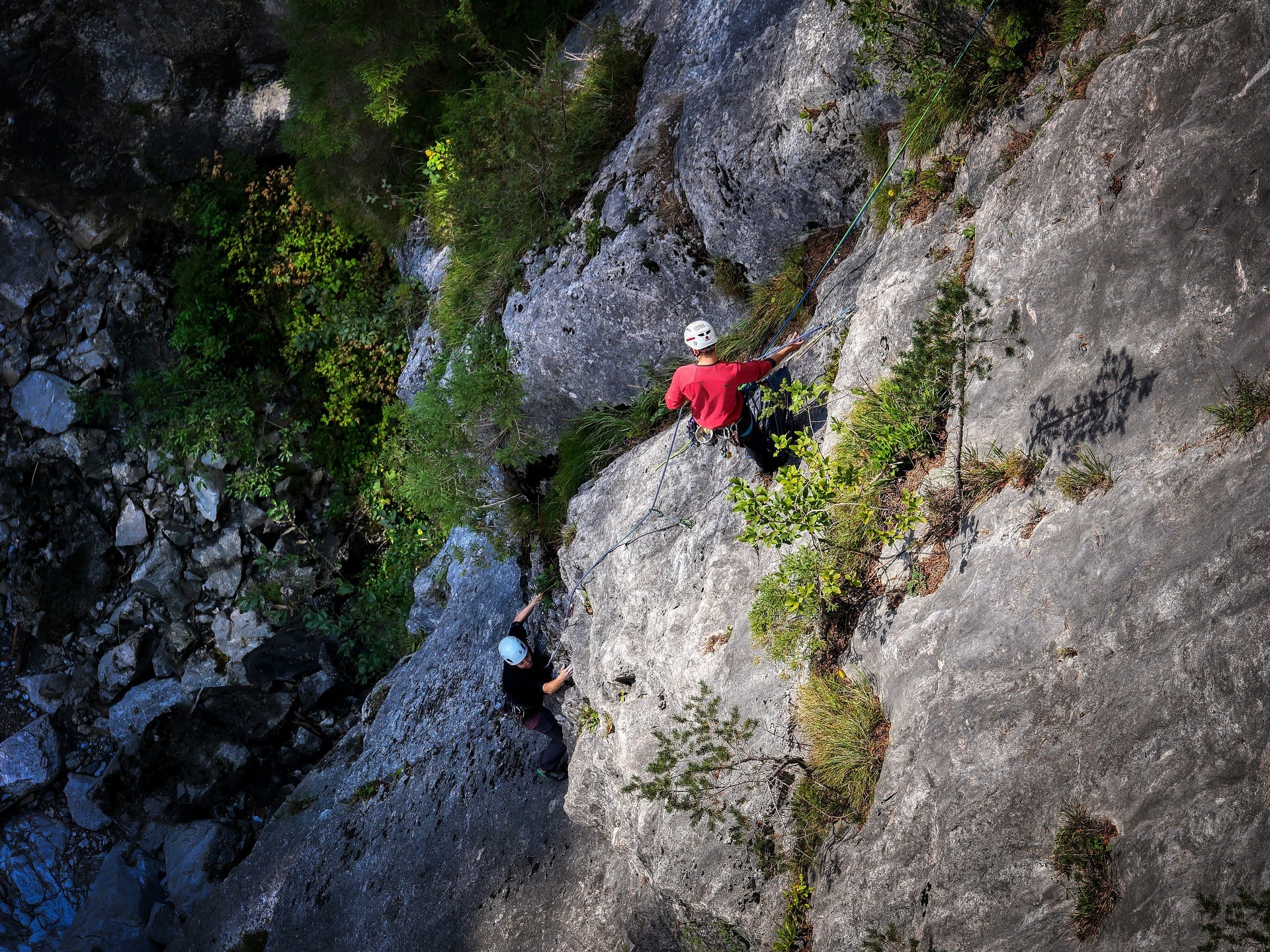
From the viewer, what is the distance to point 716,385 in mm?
6422

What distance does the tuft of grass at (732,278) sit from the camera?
8.25 m

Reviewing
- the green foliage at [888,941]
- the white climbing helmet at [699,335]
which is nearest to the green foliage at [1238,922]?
the green foliage at [888,941]

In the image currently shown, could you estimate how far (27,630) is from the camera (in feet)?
48.7

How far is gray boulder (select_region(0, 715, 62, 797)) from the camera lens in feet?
46.2

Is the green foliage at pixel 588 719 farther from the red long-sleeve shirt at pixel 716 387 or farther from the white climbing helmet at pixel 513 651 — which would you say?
the red long-sleeve shirt at pixel 716 387

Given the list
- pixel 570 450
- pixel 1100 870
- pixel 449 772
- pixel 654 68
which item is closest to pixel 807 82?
pixel 654 68

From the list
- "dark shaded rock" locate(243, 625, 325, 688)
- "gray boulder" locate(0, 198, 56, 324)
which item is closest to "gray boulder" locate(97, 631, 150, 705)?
"dark shaded rock" locate(243, 625, 325, 688)

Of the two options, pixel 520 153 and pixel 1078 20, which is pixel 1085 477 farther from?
pixel 520 153

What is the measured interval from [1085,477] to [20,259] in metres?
17.2

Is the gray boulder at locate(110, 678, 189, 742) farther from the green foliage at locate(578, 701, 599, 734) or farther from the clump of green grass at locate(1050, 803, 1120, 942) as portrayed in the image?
the clump of green grass at locate(1050, 803, 1120, 942)

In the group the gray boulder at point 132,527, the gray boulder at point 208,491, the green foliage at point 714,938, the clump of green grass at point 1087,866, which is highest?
the gray boulder at point 132,527

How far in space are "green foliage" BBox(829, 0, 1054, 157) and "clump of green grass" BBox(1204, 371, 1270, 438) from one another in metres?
2.82

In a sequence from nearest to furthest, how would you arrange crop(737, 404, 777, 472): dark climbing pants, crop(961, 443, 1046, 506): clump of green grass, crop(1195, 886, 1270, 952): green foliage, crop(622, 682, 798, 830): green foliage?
crop(1195, 886, 1270, 952): green foliage, crop(961, 443, 1046, 506): clump of green grass, crop(622, 682, 798, 830): green foliage, crop(737, 404, 777, 472): dark climbing pants

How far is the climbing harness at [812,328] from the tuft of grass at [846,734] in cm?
211
